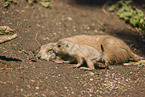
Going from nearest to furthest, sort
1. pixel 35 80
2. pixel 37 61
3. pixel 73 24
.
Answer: pixel 35 80 < pixel 37 61 < pixel 73 24

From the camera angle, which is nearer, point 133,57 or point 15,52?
point 15,52

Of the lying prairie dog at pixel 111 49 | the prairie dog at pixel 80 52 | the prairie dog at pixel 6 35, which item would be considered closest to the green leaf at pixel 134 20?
the lying prairie dog at pixel 111 49

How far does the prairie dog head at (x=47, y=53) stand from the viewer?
4004 millimetres

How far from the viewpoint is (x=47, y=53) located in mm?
4051

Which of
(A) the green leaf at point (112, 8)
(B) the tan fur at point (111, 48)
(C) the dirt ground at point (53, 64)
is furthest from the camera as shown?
(A) the green leaf at point (112, 8)

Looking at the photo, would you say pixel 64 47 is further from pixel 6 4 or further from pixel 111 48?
pixel 6 4

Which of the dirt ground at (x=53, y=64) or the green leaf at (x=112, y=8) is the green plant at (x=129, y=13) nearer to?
the green leaf at (x=112, y=8)

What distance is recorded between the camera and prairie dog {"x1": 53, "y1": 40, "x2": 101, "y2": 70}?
3.86 meters

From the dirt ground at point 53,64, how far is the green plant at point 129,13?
8.9 inches

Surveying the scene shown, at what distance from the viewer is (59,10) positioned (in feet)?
20.7

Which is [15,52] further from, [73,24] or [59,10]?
[59,10]

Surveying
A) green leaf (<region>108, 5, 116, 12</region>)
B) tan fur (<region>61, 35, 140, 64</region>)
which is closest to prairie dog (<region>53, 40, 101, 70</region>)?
tan fur (<region>61, 35, 140, 64</region>)

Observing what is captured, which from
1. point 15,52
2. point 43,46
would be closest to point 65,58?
point 43,46

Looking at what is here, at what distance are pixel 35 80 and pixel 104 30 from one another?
3.30 m
